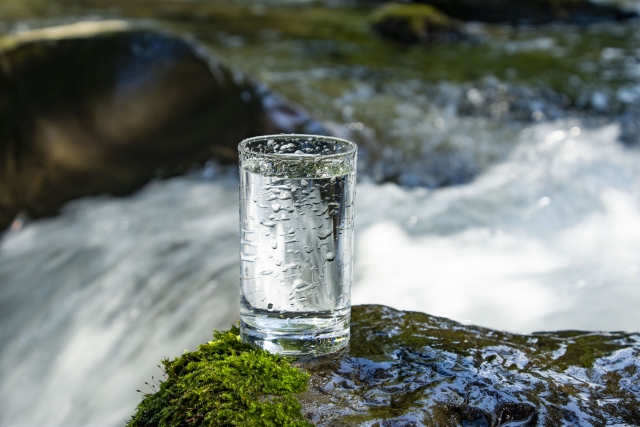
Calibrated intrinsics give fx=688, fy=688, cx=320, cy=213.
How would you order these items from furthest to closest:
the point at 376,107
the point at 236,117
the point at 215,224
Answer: the point at 376,107 < the point at 236,117 < the point at 215,224

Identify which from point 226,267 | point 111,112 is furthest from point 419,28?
point 226,267

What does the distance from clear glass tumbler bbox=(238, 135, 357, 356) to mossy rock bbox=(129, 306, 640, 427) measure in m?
0.09

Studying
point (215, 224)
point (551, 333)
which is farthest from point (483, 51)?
point (551, 333)

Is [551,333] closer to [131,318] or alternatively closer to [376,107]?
[131,318]

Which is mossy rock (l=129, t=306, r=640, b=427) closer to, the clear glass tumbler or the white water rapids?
the clear glass tumbler

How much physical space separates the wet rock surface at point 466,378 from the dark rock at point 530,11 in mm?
13729

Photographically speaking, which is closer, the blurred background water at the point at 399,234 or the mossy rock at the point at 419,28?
the blurred background water at the point at 399,234

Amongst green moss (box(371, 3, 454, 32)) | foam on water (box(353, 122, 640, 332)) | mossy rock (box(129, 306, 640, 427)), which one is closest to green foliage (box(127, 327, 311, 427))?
mossy rock (box(129, 306, 640, 427))

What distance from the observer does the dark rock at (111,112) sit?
6.24 m

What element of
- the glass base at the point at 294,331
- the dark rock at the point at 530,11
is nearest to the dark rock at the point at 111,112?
the glass base at the point at 294,331

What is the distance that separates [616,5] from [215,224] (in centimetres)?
1242

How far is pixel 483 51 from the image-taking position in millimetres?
11914

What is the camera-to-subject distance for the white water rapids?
382cm

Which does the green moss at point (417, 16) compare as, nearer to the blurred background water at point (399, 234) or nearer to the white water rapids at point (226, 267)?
the blurred background water at point (399, 234)
